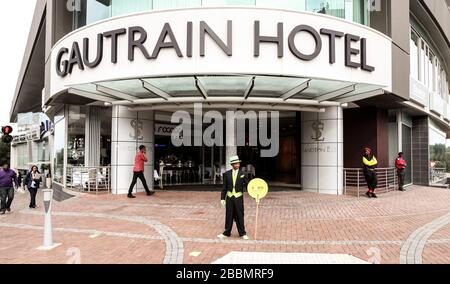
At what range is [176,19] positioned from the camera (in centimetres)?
1133

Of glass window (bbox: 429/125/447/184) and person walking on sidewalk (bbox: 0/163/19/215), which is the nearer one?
person walking on sidewalk (bbox: 0/163/19/215)

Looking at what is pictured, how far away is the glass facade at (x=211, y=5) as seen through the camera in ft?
39.8

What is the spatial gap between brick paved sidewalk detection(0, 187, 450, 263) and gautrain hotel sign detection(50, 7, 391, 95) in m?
4.12

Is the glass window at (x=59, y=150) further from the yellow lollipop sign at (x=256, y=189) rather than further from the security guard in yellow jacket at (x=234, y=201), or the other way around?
the yellow lollipop sign at (x=256, y=189)

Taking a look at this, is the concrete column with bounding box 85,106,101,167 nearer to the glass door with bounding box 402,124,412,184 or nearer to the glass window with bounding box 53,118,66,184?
the glass window with bounding box 53,118,66,184

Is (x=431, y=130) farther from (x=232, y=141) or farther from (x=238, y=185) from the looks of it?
(x=238, y=185)

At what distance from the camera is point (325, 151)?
1452cm

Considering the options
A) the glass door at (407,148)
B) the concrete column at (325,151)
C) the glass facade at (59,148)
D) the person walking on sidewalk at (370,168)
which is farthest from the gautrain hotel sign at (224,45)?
the glass door at (407,148)

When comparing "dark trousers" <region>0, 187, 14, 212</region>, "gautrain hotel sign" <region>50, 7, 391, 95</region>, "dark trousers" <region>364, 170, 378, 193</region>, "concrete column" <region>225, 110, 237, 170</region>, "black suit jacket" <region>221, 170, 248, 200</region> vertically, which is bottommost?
"dark trousers" <region>0, 187, 14, 212</region>

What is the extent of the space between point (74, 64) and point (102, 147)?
5.69 metres

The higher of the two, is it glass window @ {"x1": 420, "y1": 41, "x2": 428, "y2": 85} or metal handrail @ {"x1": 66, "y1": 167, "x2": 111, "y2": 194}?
glass window @ {"x1": 420, "y1": 41, "x2": 428, "y2": 85}

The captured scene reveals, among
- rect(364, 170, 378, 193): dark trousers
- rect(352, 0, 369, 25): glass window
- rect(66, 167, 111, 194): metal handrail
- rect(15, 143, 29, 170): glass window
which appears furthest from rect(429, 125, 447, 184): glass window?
rect(15, 143, 29, 170): glass window

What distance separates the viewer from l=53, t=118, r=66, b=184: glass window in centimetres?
1906
